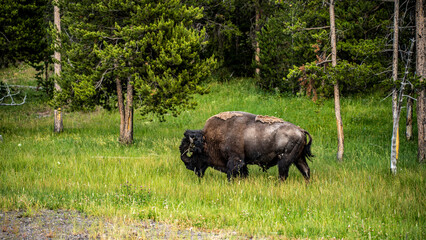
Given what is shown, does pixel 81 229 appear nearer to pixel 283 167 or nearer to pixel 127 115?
pixel 283 167

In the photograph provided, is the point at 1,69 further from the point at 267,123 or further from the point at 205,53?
the point at 267,123

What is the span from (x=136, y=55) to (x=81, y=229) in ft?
30.4

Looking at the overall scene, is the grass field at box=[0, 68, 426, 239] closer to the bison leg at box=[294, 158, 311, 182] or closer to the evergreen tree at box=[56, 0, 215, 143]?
the bison leg at box=[294, 158, 311, 182]

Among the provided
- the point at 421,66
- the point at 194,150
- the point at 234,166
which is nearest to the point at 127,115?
the point at 194,150

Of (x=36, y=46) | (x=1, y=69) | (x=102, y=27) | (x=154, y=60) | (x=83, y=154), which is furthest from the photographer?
(x=1, y=69)

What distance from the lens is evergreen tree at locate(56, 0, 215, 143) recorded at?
1405 centimetres

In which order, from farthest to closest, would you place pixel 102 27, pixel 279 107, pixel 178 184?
1. pixel 279 107
2. pixel 102 27
3. pixel 178 184

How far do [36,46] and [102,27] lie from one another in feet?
21.4

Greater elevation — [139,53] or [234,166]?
[139,53]

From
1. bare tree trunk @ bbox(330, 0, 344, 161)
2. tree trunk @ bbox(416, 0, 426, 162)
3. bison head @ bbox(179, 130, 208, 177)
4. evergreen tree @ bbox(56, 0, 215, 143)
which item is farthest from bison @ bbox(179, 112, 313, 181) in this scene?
tree trunk @ bbox(416, 0, 426, 162)

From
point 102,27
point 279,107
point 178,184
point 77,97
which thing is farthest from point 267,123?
point 279,107

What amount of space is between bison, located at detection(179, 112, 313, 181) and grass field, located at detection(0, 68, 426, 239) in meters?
0.43

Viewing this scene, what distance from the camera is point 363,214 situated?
751 cm

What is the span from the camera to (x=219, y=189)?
9031 millimetres
